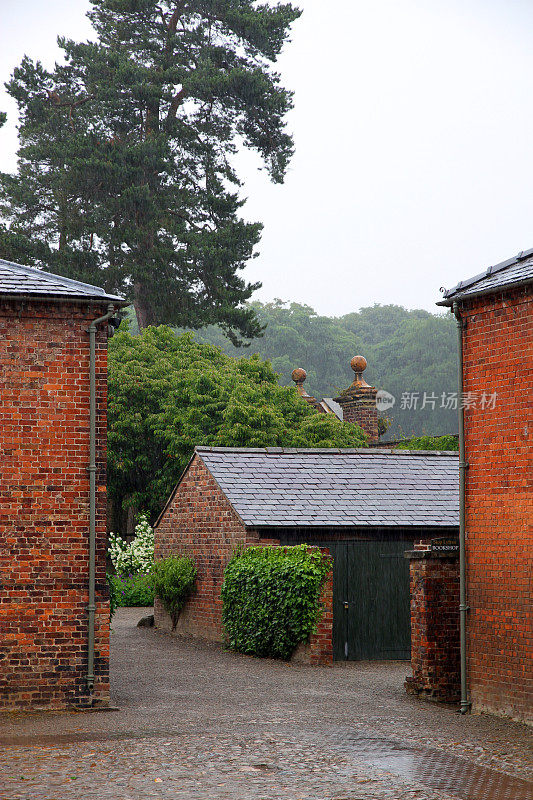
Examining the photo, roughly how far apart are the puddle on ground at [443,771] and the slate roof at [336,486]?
873 centimetres

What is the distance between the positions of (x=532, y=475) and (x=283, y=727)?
4020mm

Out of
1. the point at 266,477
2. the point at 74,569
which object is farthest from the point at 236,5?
the point at 74,569

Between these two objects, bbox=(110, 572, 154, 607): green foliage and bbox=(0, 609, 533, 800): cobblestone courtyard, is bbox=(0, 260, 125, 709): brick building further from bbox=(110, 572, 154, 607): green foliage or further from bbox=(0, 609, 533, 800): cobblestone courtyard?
bbox=(110, 572, 154, 607): green foliage

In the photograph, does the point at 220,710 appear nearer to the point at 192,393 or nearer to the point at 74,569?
the point at 74,569

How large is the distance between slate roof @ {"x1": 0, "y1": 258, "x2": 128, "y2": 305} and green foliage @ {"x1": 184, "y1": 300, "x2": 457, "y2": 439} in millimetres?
60484

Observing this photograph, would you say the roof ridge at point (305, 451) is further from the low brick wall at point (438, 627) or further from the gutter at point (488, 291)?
the gutter at point (488, 291)

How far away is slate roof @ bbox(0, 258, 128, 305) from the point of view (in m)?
12.0

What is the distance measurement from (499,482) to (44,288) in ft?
20.0

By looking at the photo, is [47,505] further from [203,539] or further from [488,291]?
[203,539]

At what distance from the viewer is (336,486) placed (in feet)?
67.4

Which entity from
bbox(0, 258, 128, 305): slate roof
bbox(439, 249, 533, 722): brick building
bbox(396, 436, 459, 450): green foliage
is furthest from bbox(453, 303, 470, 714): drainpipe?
bbox(396, 436, 459, 450): green foliage

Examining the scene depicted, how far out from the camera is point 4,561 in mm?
11734

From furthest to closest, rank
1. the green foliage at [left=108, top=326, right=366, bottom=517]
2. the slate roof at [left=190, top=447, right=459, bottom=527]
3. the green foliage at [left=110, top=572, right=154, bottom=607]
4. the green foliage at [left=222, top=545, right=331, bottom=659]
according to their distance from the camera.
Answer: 1. the green foliage at [left=108, top=326, right=366, bottom=517]
2. the green foliage at [left=110, top=572, right=154, bottom=607]
3. the slate roof at [left=190, top=447, right=459, bottom=527]
4. the green foliage at [left=222, top=545, right=331, bottom=659]

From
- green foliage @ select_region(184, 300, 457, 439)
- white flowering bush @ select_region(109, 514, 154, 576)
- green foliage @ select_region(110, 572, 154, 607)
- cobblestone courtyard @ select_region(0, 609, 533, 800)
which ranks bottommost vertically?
green foliage @ select_region(110, 572, 154, 607)
